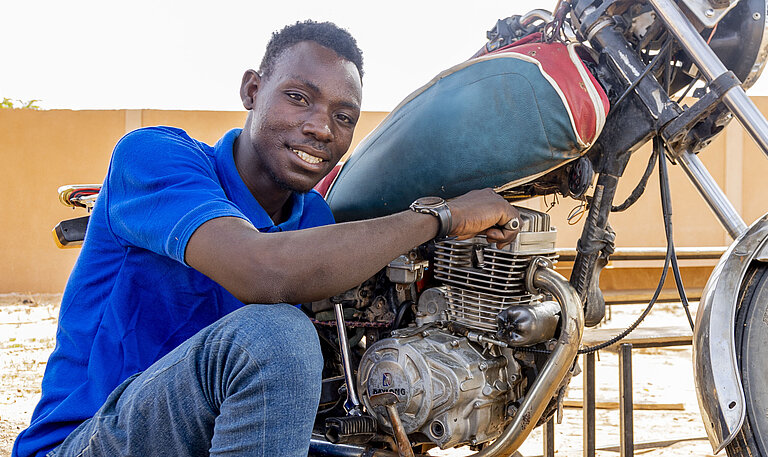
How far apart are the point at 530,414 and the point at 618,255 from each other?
1.39 meters

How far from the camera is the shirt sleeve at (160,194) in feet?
4.64

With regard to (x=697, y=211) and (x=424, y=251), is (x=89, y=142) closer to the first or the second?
(x=697, y=211)

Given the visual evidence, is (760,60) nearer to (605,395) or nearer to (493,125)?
(493,125)

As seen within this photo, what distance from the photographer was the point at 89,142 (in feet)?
33.3

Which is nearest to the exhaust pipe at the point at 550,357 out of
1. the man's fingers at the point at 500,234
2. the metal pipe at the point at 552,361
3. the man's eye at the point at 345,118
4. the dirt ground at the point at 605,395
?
the metal pipe at the point at 552,361

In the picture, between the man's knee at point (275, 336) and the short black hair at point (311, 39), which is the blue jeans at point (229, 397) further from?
the short black hair at point (311, 39)

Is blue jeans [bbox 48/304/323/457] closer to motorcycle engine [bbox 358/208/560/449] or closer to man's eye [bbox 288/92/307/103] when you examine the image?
motorcycle engine [bbox 358/208/560/449]

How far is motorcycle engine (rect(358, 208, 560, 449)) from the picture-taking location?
5.75 feet

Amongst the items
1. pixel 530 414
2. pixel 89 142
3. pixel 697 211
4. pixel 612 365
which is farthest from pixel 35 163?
pixel 530 414

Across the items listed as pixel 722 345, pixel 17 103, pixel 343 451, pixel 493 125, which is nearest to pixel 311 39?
pixel 493 125

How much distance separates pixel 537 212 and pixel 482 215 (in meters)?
0.26

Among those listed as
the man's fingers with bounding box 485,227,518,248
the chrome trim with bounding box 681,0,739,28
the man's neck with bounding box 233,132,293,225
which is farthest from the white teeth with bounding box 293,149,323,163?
the chrome trim with bounding box 681,0,739,28

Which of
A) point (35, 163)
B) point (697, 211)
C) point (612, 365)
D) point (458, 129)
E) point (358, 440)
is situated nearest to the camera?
point (458, 129)

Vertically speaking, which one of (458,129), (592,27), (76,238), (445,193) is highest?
(592,27)
